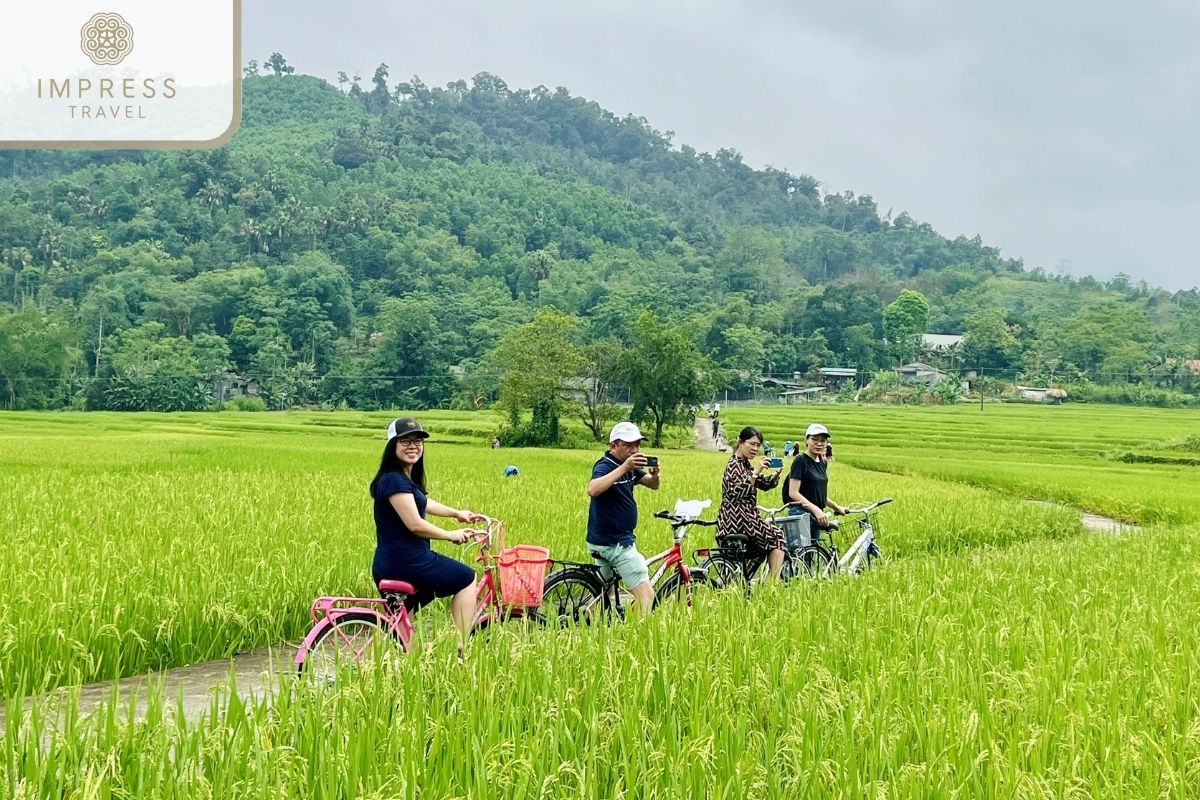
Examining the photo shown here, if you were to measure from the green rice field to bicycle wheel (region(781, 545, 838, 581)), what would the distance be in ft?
1.40

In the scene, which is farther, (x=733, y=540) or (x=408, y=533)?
(x=733, y=540)

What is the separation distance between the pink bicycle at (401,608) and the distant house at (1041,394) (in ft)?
216

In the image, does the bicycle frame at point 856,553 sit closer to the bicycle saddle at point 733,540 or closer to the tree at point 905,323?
the bicycle saddle at point 733,540

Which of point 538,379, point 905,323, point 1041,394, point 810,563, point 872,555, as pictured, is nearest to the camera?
point 810,563

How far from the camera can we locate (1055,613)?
5375mm

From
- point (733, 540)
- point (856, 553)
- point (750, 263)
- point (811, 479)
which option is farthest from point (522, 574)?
point (750, 263)

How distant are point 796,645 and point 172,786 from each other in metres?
2.61

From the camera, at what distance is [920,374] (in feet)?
245

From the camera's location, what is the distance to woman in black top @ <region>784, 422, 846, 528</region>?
773 cm

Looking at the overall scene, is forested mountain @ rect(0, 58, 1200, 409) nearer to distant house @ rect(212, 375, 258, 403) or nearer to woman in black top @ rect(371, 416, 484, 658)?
distant house @ rect(212, 375, 258, 403)

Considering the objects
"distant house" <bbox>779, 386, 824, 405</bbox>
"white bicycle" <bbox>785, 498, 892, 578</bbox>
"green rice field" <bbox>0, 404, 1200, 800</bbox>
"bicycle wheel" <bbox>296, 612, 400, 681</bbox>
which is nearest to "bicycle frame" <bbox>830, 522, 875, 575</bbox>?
"white bicycle" <bbox>785, 498, 892, 578</bbox>

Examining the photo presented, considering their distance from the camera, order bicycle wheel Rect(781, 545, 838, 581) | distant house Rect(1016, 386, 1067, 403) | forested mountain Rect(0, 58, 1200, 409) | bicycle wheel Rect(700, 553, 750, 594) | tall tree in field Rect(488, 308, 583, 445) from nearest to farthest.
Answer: bicycle wheel Rect(700, 553, 750, 594), bicycle wheel Rect(781, 545, 838, 581), tall tree in field Rect(488, 308, 583, 445), forested mountain Rect(0, 58, 1200, 409), distant house Rect(1016, 386, 1067, 403)

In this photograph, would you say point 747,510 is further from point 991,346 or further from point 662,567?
→ point 991,346

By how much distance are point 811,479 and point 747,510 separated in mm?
1248
